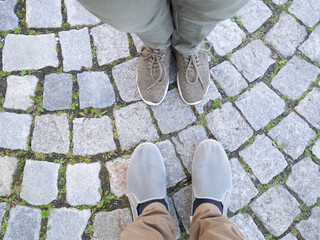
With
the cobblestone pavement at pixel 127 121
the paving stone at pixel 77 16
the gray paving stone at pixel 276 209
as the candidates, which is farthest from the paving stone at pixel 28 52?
the gray paving stone at pixel 276 209

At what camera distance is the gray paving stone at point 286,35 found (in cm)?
185

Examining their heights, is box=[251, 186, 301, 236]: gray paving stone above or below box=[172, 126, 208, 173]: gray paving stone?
below

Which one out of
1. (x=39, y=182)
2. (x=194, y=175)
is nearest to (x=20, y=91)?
(x=39, y=182)

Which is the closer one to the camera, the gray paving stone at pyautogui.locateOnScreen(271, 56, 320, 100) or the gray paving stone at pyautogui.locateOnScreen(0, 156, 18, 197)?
the gray paving stone at pyautogui.locateOnScreen(0, 156, 18, 197)

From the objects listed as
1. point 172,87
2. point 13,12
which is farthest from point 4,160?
point 172,87

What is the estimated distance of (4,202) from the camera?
5.25 feet

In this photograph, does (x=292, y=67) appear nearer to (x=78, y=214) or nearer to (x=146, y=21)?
(x=146, y=21)

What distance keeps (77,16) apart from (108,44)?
1.02ft

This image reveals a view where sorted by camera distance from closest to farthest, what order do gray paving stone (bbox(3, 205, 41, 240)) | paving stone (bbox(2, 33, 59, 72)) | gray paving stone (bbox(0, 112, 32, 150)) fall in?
1. gray paving stone (bbox(3, 205, 41, 240))
2. gray paving stone (bbox(0, 112, 32, 150))
3. paving stone (bbox(2, 33, 59, 72))

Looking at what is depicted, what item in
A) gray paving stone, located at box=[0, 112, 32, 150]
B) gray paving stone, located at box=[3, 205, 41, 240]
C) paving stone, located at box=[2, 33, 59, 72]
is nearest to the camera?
gray paving stone, located at box=[3, 205, 41, 240]

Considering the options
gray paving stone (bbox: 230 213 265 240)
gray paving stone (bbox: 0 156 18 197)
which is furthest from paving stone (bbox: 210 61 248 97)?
gray paving stone (bbox: 0 156 18 197)

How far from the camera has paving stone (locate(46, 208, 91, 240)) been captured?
1580 mm

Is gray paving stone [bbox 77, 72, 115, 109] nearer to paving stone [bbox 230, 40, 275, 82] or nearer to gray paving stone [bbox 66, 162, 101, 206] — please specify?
gray paving stone [bbox 66, 162, 101, 206]

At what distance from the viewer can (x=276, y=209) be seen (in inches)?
64.1
